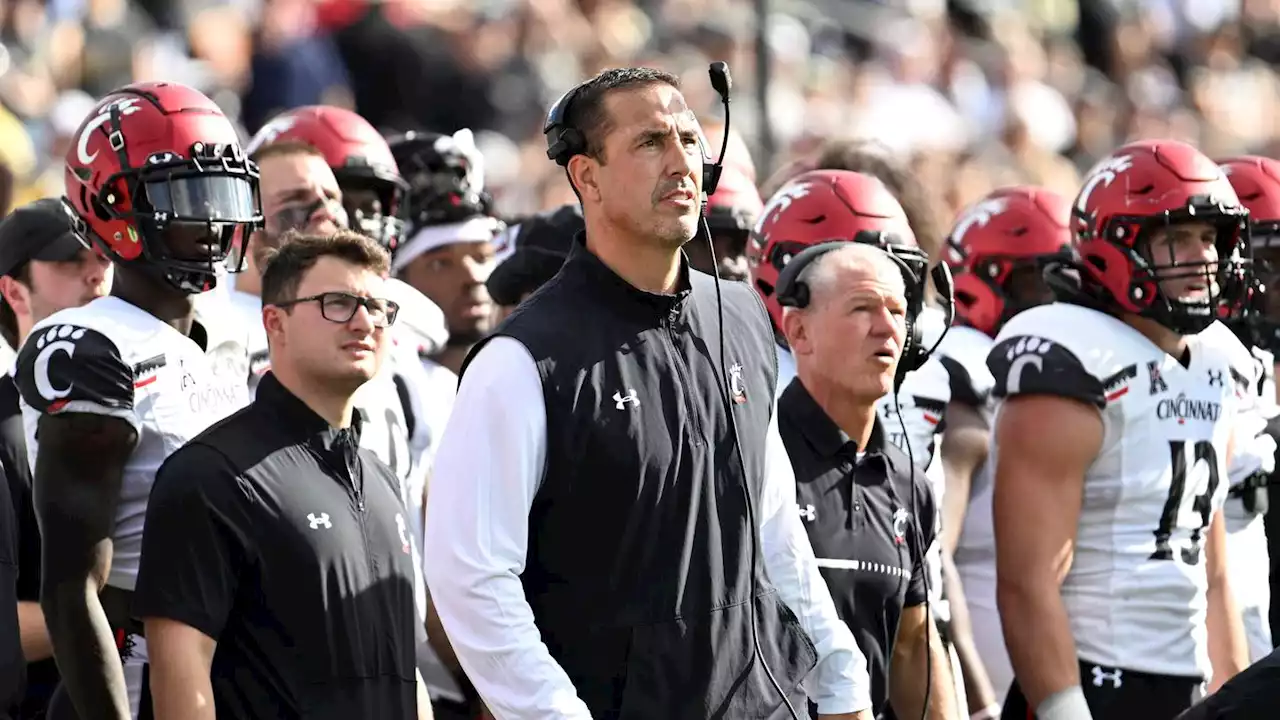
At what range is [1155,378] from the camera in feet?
19.2

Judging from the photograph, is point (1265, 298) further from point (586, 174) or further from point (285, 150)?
point (586, 174)

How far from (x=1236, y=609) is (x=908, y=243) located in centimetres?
147

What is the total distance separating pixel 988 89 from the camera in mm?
16172

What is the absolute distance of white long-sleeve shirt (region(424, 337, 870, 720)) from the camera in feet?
12.3

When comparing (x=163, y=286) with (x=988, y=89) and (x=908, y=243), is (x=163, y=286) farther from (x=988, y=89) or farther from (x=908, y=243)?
(x=988, y=89)

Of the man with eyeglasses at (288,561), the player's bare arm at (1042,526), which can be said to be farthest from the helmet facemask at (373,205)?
the player's bare arm at (1042,526)

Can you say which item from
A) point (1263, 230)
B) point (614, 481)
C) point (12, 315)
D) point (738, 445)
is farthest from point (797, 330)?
point (1263, 230)

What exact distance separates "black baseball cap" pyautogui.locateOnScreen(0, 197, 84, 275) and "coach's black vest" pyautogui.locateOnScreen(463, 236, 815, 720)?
2.21 metres

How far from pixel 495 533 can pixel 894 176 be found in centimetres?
397

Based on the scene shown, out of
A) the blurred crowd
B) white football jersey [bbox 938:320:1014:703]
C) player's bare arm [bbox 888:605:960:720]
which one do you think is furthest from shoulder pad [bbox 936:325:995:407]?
the blurred crowd

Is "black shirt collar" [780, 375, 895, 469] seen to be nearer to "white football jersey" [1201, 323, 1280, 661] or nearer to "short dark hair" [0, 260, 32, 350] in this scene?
"white football jersey" [1201, 323, 1280, 661]

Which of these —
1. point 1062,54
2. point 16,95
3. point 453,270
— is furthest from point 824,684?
point 1062,54

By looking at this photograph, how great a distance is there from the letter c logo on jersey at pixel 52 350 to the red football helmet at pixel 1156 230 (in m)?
2.89

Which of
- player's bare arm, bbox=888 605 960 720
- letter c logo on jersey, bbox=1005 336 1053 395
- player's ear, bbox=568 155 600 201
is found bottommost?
player's bare arm, bbox=888 605 960 720
